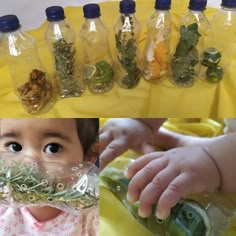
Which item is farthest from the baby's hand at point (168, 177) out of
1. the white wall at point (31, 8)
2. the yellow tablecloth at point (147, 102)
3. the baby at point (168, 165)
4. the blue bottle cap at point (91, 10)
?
the white wall at point (31, 8)

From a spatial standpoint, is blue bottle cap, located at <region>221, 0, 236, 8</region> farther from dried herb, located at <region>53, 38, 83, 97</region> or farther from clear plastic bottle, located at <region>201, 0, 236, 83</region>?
dried herb, located at <region>53, 38, 83, 97</region>

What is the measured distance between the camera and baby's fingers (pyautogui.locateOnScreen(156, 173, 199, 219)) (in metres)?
0.46

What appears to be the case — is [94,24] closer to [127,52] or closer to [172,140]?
[127,52]

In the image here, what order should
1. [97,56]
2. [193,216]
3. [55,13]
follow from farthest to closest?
[97,56], [55,13], [193,216]

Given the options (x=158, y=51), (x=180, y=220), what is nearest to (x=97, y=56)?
(x=158, y=51)

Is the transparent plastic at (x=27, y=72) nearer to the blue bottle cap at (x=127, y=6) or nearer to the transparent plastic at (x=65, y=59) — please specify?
the transparent plastic at (x=65, y=59)

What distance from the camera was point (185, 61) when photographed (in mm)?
637

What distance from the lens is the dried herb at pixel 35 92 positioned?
0.60 metres

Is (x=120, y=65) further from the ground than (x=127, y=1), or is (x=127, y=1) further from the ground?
(x=127, y=1)

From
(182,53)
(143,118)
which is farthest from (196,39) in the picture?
(143,118)

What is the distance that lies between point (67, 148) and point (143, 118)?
0.14 meters

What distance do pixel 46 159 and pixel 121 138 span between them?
0.11m

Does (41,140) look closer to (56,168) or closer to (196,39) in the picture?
(56,168)

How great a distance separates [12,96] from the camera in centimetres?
64
